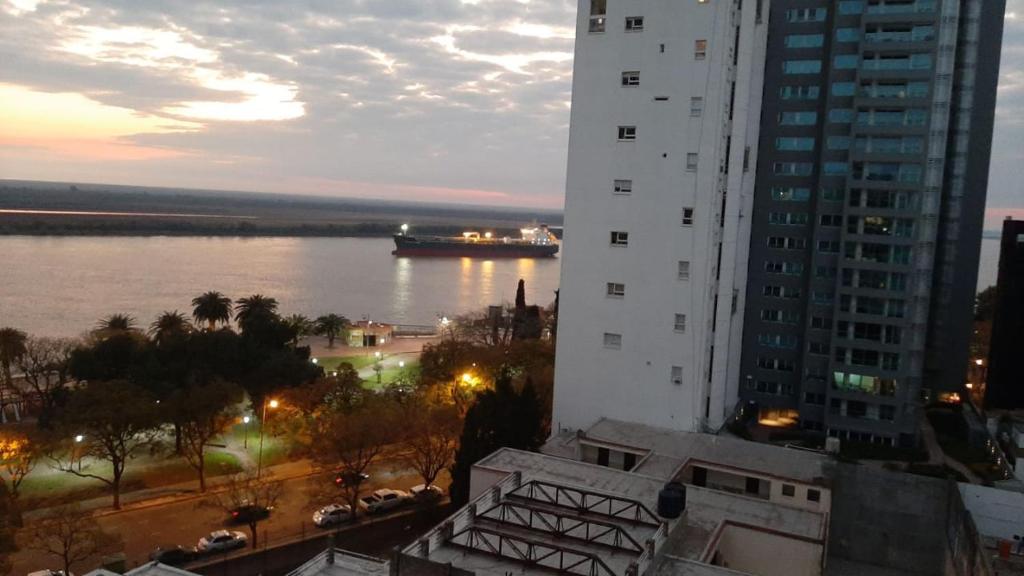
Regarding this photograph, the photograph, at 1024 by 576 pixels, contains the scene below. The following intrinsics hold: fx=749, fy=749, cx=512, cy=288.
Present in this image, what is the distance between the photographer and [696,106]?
17344mm

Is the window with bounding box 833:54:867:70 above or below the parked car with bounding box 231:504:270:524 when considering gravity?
above

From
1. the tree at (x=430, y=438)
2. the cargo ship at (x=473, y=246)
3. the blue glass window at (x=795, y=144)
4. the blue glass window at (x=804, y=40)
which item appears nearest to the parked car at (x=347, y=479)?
the tree at (x=430, y=438)

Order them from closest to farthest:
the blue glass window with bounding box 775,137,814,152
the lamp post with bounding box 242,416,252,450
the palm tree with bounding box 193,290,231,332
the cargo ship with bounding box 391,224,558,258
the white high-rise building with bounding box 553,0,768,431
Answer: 1. the white high-rise building with bounding box 553,0,768,431
2. the lamp post with bounding box 242,416,252,450
3. the blue glass window with bounding box 775,137,814,152
4. the palm tree with bounding box 193,290,231,332
5. the cargo ship with bounding box 391,224,558,258

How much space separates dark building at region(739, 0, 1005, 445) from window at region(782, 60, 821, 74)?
32 millimetres

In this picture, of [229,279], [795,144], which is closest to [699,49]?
[795,144]

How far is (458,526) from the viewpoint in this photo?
10445 millimetres

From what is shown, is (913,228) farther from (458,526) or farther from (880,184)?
(458,526)

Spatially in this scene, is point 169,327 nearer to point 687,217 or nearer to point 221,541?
point 221,541

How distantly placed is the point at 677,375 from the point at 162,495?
513 inches

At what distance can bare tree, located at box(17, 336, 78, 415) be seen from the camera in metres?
24.3

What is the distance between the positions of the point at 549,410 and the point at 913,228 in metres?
11.9

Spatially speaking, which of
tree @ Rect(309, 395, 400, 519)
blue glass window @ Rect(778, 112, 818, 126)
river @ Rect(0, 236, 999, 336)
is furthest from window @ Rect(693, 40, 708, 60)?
river @ Rect(0, 236, 999, 336)

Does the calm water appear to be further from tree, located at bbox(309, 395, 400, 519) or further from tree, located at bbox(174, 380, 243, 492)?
tree, located at bbox(309, 395, 400, 519)

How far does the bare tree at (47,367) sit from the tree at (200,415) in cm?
689
